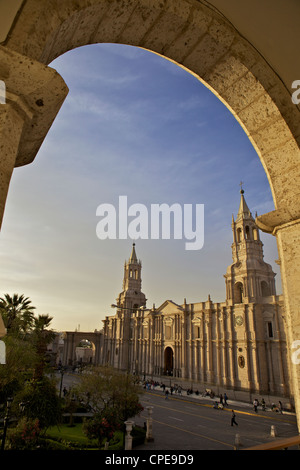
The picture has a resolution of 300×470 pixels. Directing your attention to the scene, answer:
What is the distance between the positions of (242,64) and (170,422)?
20.6 m

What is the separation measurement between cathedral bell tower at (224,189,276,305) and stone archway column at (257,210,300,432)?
3204 cm

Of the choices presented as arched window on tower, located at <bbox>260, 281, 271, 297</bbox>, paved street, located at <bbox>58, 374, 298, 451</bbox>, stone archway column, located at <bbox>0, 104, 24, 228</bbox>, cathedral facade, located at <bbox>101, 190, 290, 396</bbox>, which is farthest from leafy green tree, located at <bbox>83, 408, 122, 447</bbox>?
arched window on tower, located at <bbox>260, 281, 271, 297</bbox>

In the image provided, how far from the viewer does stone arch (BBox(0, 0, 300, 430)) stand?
2025mm

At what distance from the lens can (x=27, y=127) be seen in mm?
2260

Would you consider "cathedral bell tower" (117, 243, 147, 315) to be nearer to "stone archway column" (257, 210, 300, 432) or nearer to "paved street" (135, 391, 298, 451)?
"paved street" (135, 391, 298, 451)

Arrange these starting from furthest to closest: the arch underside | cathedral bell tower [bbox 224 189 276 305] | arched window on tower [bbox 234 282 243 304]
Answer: arched window on tower [bbox 234 282 243 304] → cathedral bell tower [bbox 224 189 276 305] → the arch underside

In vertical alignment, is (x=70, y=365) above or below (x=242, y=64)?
below

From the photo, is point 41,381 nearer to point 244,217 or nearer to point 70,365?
point 244,217

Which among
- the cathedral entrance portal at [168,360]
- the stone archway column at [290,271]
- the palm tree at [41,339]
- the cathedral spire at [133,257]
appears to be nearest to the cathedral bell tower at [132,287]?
Answer: the cathedral spire at [133,257]

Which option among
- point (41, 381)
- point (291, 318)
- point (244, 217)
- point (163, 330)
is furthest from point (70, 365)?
point (291, 318)

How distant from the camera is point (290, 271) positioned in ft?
9.45

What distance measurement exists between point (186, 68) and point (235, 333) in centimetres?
3431

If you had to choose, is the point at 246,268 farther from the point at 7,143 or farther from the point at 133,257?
the point at 7,143

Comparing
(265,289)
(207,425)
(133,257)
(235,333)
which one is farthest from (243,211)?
(133,257)
